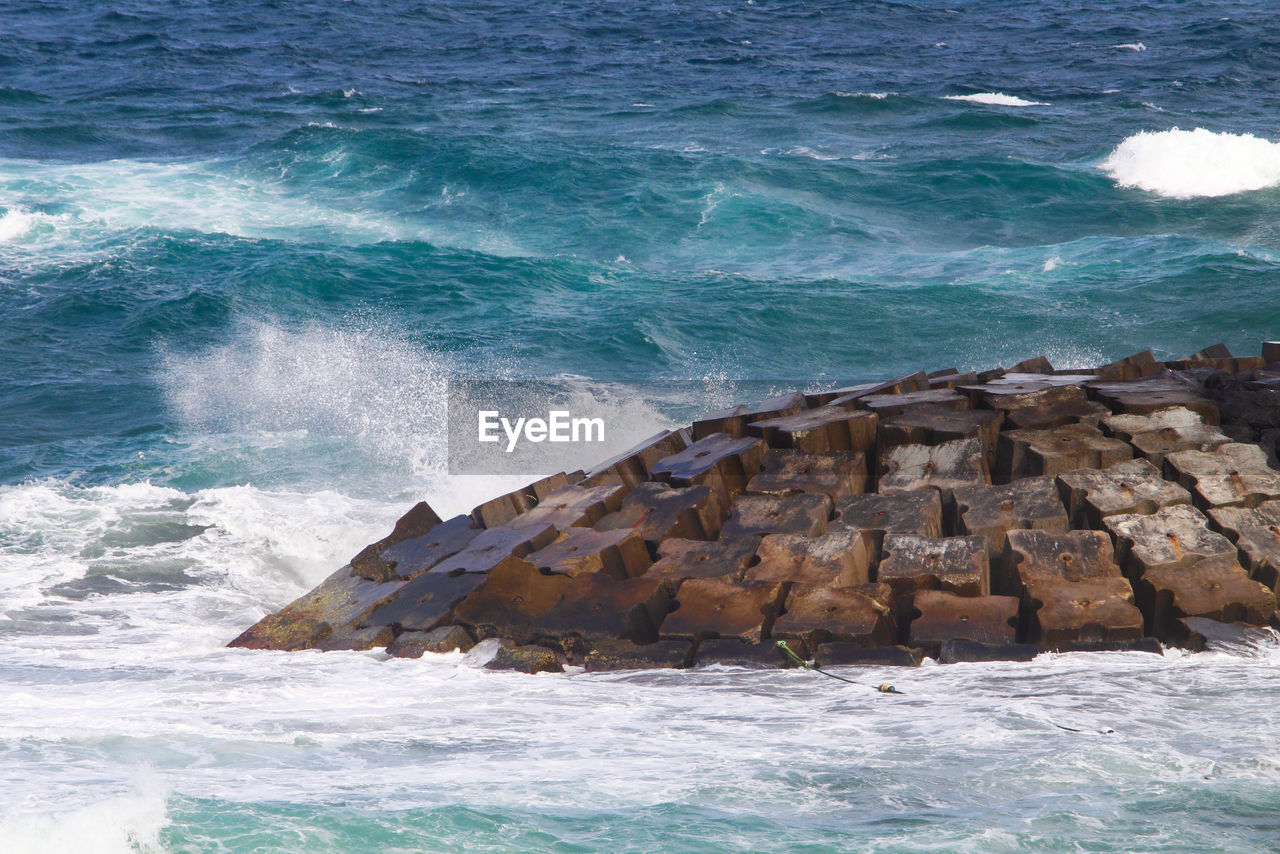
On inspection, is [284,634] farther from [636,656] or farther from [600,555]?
[636,656]

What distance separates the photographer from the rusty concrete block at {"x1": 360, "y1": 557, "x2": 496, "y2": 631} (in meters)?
6.10

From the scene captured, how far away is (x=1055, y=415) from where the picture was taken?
700 cm

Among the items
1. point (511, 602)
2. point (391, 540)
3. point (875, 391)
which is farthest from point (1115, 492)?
point (391, 540)

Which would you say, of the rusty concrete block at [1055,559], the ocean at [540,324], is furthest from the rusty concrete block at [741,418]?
the ocean at [540,324]

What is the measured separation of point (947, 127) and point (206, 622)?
21.5 m

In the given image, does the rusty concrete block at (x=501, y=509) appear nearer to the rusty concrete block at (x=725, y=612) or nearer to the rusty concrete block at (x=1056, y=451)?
the rusty concrete block at (x=725, y=612)

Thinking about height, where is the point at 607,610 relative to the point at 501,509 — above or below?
below

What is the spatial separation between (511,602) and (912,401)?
10.0 ft

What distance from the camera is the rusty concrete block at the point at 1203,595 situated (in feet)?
17.7

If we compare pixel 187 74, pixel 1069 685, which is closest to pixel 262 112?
pixel 187 74

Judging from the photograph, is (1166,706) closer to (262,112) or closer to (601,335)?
(601,335)

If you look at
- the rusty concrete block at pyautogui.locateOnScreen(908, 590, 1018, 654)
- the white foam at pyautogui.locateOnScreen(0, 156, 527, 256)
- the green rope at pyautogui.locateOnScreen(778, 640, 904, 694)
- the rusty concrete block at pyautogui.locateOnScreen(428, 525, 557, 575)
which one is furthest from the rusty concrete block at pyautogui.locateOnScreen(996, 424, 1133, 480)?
the white foam at pyautogui.locateOnScreen(0, 156, 527, 256)

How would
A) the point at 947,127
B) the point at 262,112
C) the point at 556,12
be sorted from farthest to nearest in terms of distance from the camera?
the point at 556,12 < the point at 262,112 < the point at 947,127

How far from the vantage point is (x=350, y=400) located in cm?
1252
